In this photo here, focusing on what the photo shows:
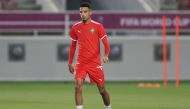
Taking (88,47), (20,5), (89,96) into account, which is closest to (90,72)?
(88,47)

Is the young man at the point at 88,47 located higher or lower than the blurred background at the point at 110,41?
higher

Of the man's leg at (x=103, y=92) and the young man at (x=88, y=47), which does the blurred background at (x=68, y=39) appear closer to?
the man's leg at (x=103, y=92)

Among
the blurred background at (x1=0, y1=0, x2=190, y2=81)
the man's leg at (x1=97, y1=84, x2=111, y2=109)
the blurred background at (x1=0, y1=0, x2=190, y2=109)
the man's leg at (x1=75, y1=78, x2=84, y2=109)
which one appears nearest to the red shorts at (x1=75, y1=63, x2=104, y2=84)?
the man's leg at (x1=97, y1=84, x2=111, y2=109)

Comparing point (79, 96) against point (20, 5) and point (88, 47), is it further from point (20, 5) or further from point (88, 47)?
point (20, 5)

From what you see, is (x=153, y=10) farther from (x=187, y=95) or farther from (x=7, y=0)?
(x=187, y=95)

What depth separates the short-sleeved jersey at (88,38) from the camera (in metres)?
16.3

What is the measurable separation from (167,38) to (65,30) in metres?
3.93

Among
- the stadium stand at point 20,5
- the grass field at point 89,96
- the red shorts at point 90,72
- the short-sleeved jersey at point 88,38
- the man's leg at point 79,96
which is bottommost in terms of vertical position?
the grass field at point 89,96

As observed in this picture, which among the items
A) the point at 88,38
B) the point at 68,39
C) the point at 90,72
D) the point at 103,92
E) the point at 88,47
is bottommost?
the point at 68,39

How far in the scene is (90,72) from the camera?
16406 mm

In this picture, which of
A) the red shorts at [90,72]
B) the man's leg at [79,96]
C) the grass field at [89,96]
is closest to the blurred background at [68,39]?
the grass field at [89,96]

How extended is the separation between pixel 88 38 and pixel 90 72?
0.68 meters

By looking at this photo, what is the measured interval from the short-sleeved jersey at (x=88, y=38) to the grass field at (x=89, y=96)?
3.23 meters

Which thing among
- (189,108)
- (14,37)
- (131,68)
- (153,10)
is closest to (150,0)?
(153,10)
